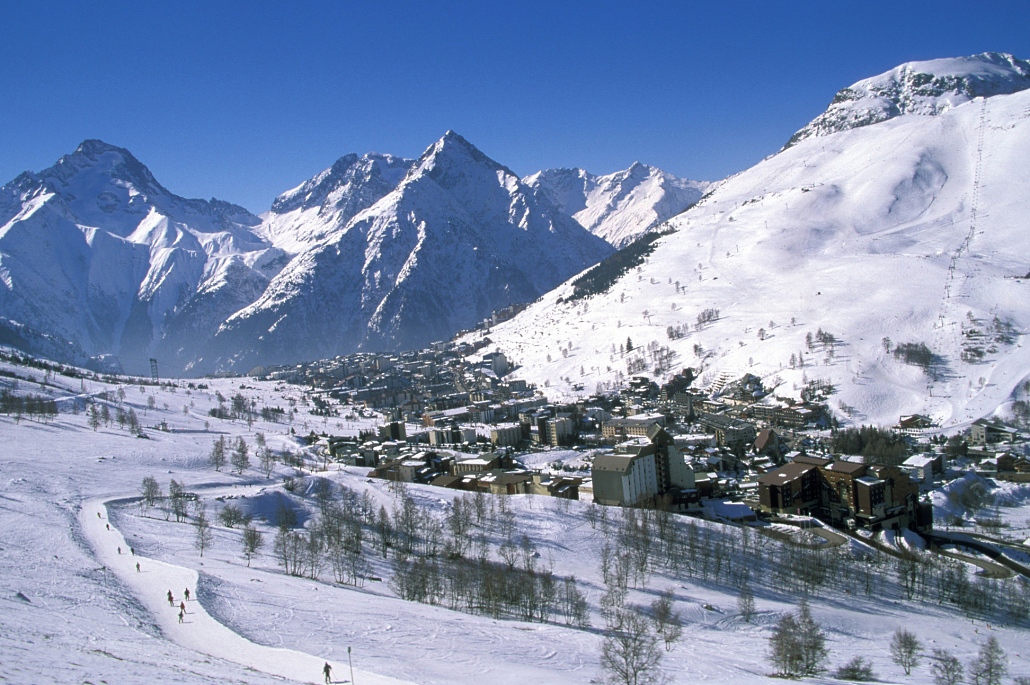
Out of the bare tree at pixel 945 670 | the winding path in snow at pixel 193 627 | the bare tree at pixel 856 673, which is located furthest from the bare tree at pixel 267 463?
the bare tree at pixel 945 670

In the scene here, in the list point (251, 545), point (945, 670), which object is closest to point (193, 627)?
point (251, 545)

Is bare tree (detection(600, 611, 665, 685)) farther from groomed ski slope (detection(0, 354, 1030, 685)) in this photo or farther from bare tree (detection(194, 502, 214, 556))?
bare tree (detection(194, 502, 214, 556))

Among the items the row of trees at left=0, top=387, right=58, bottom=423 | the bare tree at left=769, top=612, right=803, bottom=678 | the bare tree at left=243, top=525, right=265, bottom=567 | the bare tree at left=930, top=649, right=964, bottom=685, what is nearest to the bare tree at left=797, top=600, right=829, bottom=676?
the bare tree at left=769, top=612, right=803, bottom=678

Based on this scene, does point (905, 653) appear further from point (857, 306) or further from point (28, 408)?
point (857, 306)

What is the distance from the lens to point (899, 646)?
30109 mm

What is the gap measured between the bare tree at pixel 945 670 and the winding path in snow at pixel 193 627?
19.6 m

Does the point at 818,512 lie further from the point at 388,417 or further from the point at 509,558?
the point at 388,417

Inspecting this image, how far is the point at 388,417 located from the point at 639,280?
304 feet

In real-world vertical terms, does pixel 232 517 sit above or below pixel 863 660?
above

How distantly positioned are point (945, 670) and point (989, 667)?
6.79 ft

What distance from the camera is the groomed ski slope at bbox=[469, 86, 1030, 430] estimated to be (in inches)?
4016

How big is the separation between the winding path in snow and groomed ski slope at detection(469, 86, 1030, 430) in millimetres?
83295

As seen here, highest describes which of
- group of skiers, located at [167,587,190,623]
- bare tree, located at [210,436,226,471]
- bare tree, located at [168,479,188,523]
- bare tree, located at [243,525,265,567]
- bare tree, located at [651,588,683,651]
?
bare tree, located at [210,436,226,471]

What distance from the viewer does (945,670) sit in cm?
2678
